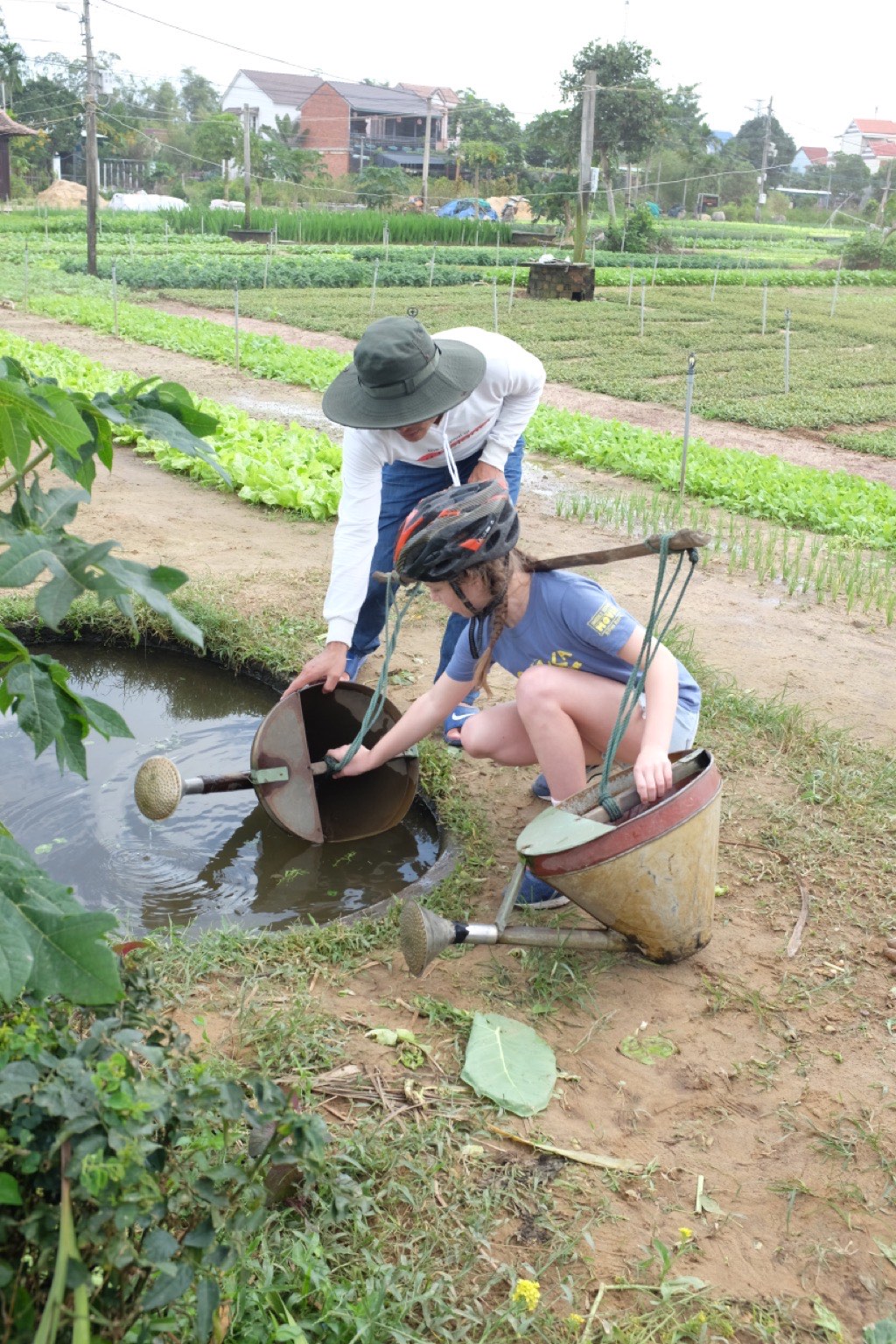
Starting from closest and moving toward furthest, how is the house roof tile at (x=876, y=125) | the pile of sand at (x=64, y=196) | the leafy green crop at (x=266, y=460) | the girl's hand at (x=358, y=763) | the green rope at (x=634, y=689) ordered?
the green rope at (x=634, y=689), the girl's hand at (x=358, y=763), the leafy green crop at (x=266, y=460), the pile of sand at (x=64, y=196), the house roof tile at (x=876, y=125)

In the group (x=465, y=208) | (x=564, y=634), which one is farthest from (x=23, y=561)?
(x=465, y=208)

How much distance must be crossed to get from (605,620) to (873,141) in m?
105

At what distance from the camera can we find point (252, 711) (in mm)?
4438

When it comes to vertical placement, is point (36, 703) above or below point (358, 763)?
above

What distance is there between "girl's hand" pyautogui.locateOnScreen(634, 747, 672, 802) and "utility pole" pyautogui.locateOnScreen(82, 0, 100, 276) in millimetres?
20218

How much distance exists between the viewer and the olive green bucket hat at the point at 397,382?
304cm

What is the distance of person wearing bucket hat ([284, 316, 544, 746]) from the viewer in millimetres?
3082

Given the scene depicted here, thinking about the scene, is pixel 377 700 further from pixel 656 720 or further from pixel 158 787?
pixel 656 720

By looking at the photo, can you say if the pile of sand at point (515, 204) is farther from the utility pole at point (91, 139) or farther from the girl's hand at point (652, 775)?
the girl's hand at point (652, 775)

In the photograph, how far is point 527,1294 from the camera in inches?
71.5

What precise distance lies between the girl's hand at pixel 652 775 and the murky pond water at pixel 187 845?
3.40 ft

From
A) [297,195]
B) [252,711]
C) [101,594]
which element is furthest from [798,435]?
[297,195]

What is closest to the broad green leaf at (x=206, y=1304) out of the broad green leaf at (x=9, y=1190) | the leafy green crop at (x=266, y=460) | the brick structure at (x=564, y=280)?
the broad green leaf at (x=9, y=1190)

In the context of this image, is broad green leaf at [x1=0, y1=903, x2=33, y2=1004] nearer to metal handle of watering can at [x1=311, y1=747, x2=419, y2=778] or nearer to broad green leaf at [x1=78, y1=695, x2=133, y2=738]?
broad green leaf at [x1=78, y1=695, x2=133, y2=738]
